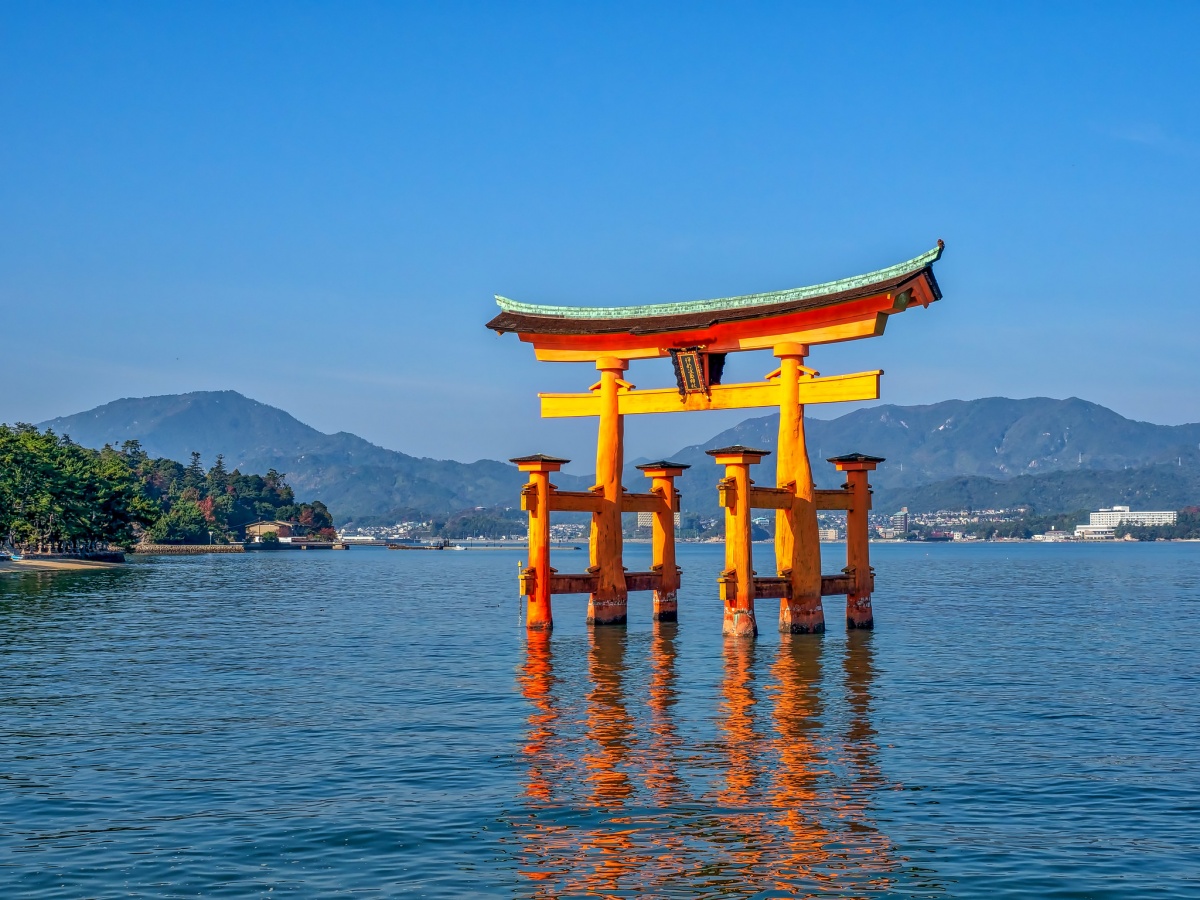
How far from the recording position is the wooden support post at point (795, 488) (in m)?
33.8

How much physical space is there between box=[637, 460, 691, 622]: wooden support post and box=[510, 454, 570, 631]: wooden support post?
448 centimetres

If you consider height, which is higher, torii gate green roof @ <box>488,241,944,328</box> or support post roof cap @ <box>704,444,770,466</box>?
torii gate green roof @ <box>488,241,944,328</box>

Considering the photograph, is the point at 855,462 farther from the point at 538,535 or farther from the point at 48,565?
the point at 48,565

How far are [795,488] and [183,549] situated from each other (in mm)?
142853

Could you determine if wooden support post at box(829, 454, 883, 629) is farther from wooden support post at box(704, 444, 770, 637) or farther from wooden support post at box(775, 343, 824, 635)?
wooden support post at box(704, 444, 770, 637)

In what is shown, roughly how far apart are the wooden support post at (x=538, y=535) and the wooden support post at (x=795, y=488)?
248 inches

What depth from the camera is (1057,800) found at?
51.1 feet

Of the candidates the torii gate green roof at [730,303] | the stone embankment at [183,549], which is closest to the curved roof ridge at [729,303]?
the torii gate green roof at [730,303]

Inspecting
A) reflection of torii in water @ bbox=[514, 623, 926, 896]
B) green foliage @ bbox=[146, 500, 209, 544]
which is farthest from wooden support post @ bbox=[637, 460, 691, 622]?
green foliage @ bbox=[146, 500, 209, 544]

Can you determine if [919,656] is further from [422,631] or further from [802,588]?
[422,631]

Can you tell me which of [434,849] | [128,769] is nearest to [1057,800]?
[434,849]

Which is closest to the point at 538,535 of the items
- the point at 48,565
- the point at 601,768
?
the point at 601,768

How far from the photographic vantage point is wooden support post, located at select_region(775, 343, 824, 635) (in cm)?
3375

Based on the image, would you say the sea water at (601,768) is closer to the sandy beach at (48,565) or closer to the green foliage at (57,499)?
the green foliage at (57,499)
